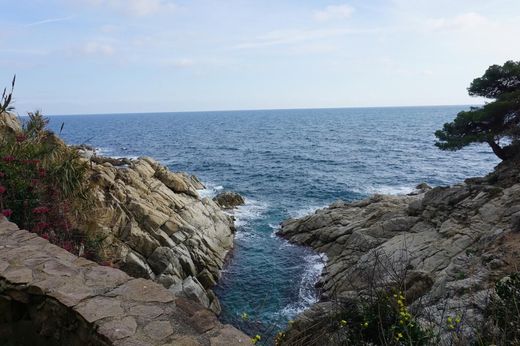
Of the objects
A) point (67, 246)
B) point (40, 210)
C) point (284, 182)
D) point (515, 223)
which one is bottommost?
point (284, 182)

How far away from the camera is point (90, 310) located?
4496 millimetres

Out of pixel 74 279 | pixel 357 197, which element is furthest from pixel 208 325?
pixel 357 197

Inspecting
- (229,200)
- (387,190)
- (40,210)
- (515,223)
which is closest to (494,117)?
(515,223)

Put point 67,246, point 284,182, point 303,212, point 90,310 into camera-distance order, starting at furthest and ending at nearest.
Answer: point 284,182, point 303,212, point 67,246, point 90,310

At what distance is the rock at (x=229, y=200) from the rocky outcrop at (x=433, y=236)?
7634 mm

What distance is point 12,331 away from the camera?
16.6ft

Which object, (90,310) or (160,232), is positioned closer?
(90,310)

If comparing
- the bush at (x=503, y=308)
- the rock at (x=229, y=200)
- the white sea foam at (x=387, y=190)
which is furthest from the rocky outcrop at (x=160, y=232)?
the white sea foam at (x=387, y=190)

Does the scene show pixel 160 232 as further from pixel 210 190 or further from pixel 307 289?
pixel 210 190

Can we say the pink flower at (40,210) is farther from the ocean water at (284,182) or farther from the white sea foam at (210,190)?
the white sea foam at (210,190)

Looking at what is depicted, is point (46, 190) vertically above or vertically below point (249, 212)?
above

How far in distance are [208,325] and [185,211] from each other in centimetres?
1900

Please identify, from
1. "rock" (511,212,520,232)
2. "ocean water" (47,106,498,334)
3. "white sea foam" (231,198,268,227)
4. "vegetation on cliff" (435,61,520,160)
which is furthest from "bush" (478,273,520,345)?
"white sea foam" (231,198,268,227)

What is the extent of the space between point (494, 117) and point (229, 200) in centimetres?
2112
